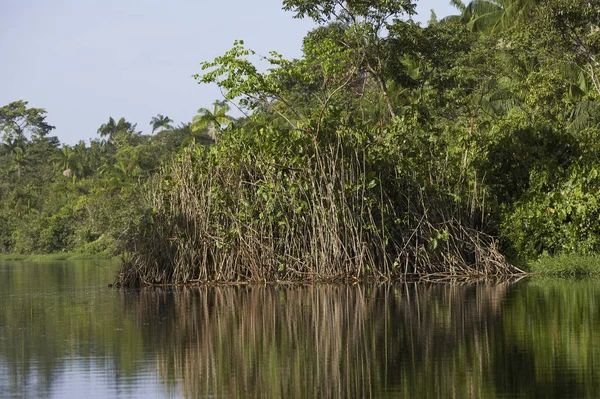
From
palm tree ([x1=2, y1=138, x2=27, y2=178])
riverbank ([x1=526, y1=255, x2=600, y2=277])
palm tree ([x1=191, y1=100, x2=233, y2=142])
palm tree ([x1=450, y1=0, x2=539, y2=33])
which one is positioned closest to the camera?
riverbank ([x1=526, y1=255, x2=600, y2=277])

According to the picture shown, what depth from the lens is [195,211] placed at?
17.3 meters

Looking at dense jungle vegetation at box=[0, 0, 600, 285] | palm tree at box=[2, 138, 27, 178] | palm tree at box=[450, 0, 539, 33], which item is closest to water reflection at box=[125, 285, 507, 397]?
dense jungle vegetation at box=[0, 0, 600, 285]

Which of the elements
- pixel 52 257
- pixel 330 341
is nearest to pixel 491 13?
pixel 52 257

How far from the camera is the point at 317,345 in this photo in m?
8.48

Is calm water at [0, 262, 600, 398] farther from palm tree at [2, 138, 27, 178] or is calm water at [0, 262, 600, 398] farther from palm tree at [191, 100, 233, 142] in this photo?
palm tree at [2, 138, 27, 178]

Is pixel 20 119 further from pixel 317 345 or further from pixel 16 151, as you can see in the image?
pixel 317 345

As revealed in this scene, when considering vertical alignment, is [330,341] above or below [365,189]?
below

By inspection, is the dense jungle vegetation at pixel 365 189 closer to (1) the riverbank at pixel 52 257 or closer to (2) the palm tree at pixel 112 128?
(1) the riverbank at pixel 52 257

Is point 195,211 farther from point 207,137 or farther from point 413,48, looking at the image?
point 207,137

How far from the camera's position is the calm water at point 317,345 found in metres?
6.47

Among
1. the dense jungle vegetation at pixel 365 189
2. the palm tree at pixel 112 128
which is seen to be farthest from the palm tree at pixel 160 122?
the dense jungle vegetation at pixel 365 189

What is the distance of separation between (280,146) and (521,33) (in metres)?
6.00

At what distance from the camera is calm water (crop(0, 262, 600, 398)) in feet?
21.2

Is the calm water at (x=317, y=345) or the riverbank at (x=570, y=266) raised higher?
the riverbank at (x=570, y=266)
